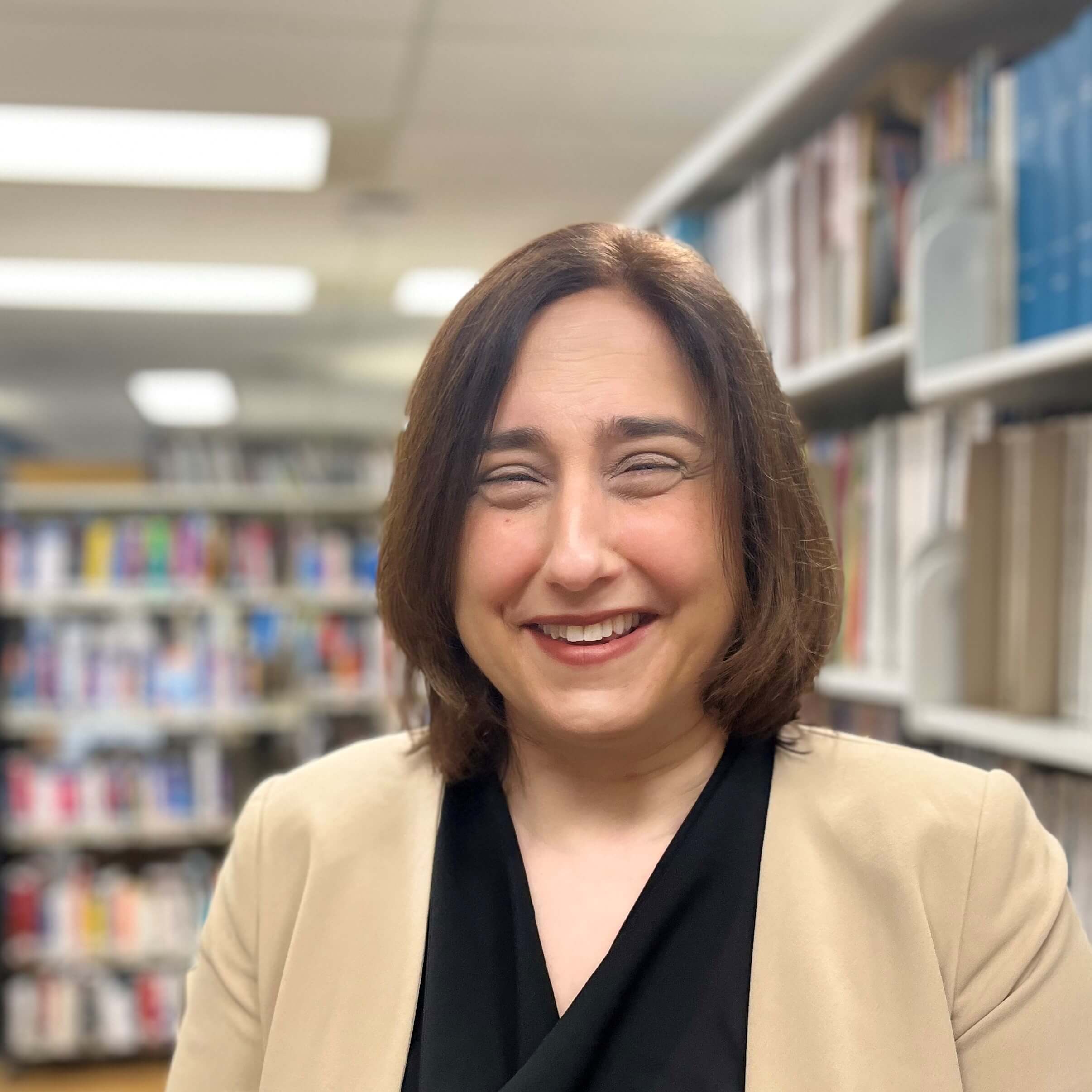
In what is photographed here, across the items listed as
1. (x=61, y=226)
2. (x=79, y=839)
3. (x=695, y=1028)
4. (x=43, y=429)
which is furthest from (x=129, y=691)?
(x=695, y=1028)

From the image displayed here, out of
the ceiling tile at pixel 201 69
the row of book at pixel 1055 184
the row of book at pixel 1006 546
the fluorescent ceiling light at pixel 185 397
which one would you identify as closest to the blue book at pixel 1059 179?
the row of book at pixel 1055 184

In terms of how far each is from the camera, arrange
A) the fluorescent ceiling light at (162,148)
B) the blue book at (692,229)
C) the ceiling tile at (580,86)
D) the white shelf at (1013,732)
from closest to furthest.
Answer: the white shelf at (1013,732), the blue book at (692,229), the ceiling tile at (580,86), the fluorescent ceiling light at (162,148)

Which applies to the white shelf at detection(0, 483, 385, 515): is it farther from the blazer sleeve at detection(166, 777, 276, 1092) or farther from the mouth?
the mouth

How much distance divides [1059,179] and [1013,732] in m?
0.63

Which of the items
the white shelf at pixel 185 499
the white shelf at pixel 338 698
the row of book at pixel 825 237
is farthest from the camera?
the white shelf at pixel 338 698

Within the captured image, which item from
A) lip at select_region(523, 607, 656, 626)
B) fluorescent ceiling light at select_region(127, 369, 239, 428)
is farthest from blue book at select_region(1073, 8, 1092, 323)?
fluorescent ceiling light at select_region(127, 369, 239, 428)

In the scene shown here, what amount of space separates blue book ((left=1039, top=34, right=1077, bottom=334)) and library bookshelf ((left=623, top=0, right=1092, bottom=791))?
4 centimetres

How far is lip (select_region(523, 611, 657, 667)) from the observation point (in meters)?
0.96

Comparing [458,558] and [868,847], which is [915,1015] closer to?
[868,847]

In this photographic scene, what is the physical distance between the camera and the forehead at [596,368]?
3.15 ft

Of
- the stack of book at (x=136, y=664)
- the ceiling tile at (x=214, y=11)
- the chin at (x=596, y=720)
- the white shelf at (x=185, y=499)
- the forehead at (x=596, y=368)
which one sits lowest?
the stack of book at (x=136, y=664)

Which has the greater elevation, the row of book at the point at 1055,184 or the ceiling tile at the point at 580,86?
the ceiling tile at the point at 580,86

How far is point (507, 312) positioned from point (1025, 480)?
0.78 metres

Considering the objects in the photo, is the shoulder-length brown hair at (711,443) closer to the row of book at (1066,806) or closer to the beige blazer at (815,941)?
the beige blazer at (815,941)
